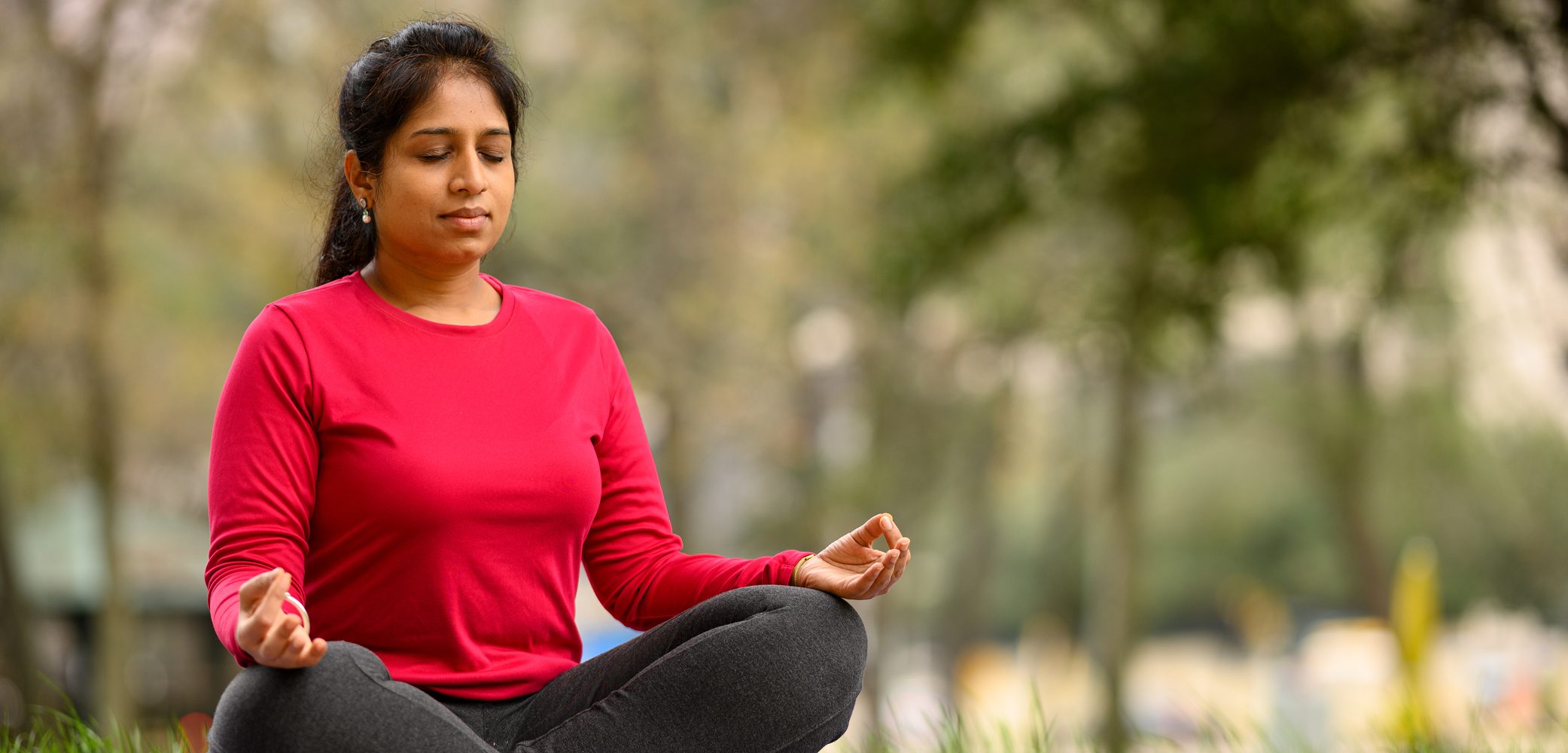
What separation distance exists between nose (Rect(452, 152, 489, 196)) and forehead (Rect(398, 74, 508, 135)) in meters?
0.05

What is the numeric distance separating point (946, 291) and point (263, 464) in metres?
9.15

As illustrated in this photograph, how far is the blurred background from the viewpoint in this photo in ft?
24.6

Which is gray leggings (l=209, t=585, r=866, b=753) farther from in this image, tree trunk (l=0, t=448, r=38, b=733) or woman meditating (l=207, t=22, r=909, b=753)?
tree trunk (l=0, t=448, r=38, b=733)

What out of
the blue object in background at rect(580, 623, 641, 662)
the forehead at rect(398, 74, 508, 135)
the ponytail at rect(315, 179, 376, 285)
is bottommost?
the blue object in background at rect(580, 623, 641, 662)

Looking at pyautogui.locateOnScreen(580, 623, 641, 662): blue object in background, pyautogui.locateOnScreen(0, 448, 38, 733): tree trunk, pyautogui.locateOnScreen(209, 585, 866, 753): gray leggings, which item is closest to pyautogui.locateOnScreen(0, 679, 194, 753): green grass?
pyautogui.locateOnScreen(209, 585, 866, 753): gray leggings

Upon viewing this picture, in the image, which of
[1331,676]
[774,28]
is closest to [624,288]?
[774,28]

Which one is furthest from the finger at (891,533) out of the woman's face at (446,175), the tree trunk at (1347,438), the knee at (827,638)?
the tree trunk at (1347,438)

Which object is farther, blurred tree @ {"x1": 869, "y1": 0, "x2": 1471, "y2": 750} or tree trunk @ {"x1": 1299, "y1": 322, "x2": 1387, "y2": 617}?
tree trunk @ {"x1": 1299, "y1": 322, "x2": 1387, "y2": 617}

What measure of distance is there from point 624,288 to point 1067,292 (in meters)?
4.30

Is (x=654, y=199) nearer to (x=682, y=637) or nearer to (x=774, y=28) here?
(x=774, y=28)

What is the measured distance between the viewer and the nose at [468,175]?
2.45 meters

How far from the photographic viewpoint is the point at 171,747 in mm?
3545

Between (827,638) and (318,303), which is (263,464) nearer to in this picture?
(318,303)

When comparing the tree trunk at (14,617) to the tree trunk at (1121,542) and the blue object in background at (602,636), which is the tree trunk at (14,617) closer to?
the blue object in background at (602,636)
